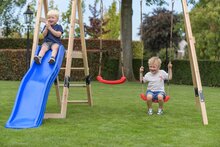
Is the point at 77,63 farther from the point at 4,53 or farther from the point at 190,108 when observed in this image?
the point at 190,108

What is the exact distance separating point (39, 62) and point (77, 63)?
611 inches

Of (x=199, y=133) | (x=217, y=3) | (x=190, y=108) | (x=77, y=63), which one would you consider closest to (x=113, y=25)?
(x=217, y=3)

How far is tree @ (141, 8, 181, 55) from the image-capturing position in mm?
52812

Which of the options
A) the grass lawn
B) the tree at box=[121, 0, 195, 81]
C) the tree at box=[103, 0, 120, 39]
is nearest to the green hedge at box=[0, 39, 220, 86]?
the tree at box=[121, 0, 195, 81]

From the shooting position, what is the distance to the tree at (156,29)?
2079 inches

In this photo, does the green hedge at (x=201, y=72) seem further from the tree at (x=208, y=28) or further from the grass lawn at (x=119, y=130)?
the grass lawn at (x=119, y=130)

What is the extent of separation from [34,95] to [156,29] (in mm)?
46643

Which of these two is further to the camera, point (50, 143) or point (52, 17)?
point (52, 17)

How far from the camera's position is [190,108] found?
982 cm

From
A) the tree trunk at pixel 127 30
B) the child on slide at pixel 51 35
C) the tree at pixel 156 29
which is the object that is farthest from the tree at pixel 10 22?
the child on slide at pixel 51 35

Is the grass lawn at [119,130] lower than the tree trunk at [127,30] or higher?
lower

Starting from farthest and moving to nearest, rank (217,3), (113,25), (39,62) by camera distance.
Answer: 1. (113,25)
2. (217,3)
3. (39,62)

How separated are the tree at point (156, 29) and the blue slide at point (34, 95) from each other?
4474 centimetres

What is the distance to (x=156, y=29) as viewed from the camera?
53.5m
